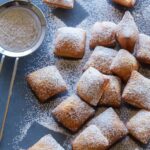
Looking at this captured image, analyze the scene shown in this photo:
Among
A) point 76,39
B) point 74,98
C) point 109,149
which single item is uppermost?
point 76,39

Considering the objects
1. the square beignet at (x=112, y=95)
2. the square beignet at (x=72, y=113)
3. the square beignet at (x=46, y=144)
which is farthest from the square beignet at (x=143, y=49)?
the square beignet at (x=46, y=144)

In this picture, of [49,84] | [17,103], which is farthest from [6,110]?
[49,84]

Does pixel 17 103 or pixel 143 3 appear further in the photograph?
pixel 143 3

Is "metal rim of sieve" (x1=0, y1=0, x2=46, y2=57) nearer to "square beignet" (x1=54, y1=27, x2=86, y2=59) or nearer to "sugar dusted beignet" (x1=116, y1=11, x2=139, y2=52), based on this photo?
"square beignet" (x1=54, y1=27, x2=86, y2=59)

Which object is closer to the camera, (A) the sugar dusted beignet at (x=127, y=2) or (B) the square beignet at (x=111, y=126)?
(B) the square beignet at (x=111, y=126)

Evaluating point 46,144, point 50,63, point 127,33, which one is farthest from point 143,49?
point 46,144

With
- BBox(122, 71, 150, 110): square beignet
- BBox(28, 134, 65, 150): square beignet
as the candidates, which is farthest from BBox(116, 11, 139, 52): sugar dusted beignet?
BBox(28, 134, 65, 150): square beignet

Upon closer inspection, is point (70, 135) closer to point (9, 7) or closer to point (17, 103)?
point (17, 103)

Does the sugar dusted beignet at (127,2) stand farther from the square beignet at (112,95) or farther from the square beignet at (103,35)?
the square beignet at (112,95)
